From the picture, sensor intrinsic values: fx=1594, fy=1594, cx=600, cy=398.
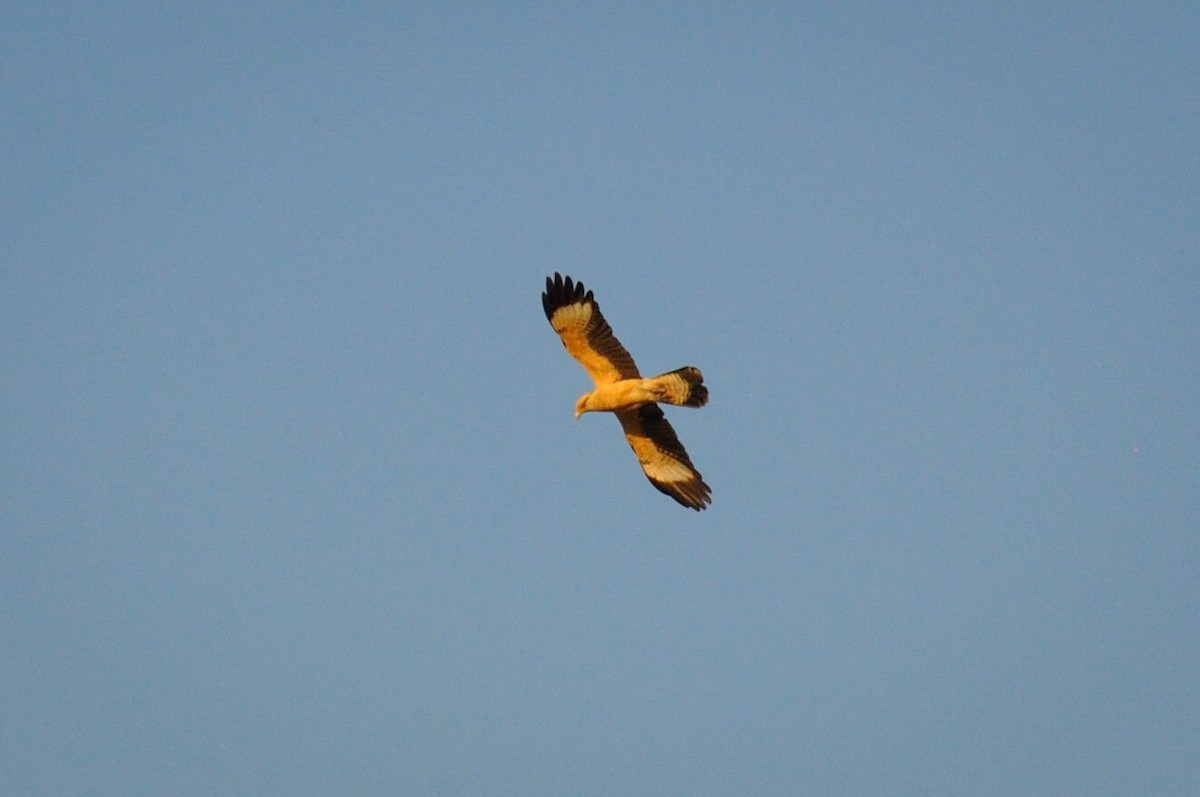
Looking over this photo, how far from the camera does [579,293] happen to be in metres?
24.6

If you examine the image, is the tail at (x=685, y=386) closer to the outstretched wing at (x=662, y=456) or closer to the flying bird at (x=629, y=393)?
the flying bird at (x=629, y=393)

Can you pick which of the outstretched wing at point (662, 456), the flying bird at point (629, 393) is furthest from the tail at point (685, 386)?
the outstretched wing at point (662, 456)

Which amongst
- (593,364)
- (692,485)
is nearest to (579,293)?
(593,364)

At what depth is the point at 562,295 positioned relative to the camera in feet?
80.8

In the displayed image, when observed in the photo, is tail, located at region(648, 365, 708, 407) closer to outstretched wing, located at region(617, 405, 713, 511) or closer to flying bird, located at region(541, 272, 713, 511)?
flying bird, located at region(541, 272, 713, 511)

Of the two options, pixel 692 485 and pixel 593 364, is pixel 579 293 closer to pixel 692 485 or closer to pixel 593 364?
pixel 593 364

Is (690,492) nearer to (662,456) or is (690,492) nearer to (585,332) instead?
(662,456)

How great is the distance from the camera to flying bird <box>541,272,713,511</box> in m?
24.0

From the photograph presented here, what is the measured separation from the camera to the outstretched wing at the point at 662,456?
24.8 metres

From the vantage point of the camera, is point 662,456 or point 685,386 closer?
point 685,386

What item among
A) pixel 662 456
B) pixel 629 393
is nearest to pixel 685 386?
pixel 629 393

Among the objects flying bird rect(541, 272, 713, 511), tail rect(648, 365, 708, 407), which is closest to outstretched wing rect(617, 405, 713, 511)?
flying bird rect(541, 272, 713, 511)

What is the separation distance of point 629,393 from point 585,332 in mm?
1211

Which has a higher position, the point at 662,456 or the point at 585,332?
the point at 585,332
